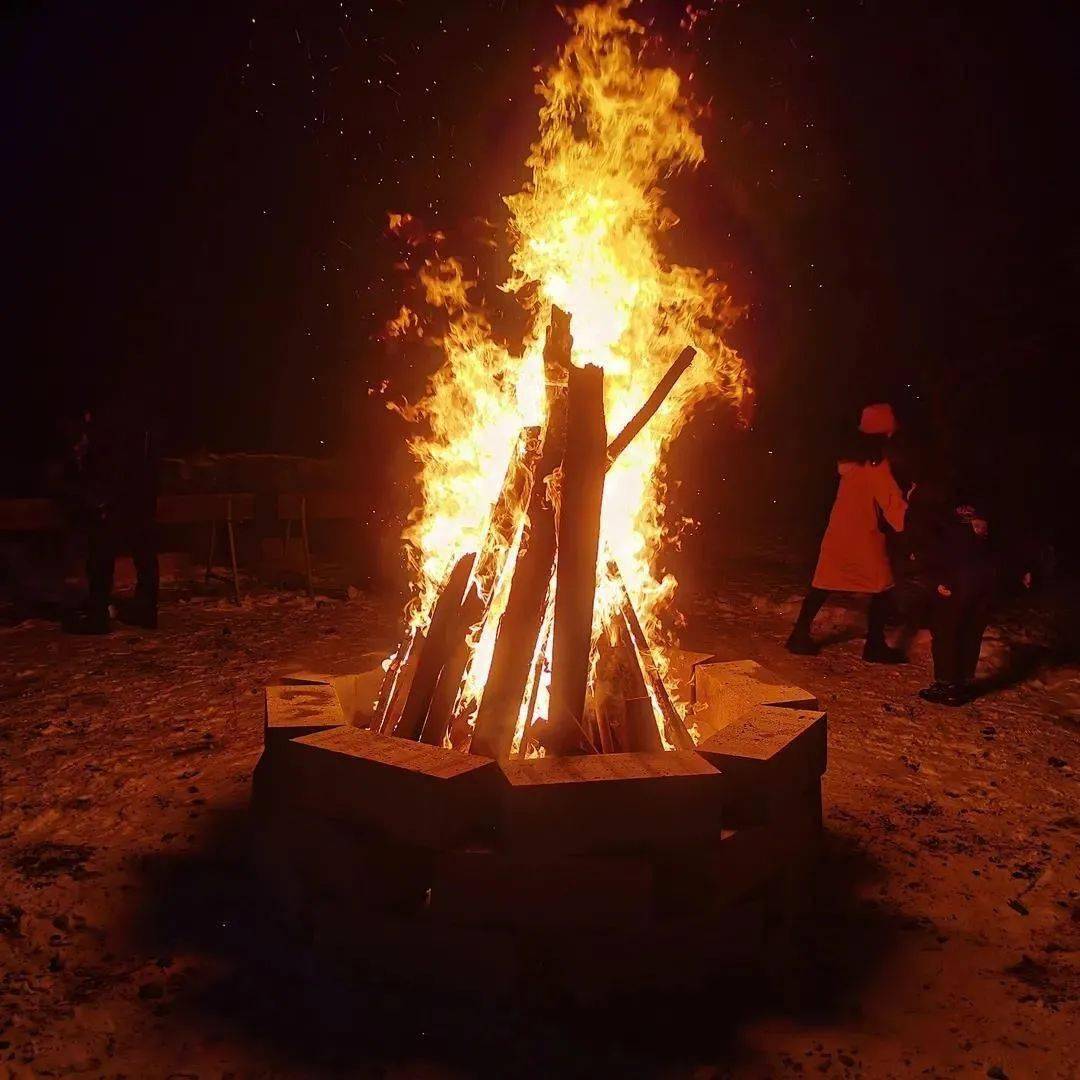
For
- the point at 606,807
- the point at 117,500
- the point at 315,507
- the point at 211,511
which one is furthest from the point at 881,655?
the point at 211,511

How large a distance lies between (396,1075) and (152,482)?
25.2ft

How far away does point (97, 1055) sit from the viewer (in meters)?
2.91

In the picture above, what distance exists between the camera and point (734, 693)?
14.7 ft

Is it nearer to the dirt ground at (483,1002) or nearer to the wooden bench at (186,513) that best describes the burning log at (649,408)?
the dirt ground at (483,1002)

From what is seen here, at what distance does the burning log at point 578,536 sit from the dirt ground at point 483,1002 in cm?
128

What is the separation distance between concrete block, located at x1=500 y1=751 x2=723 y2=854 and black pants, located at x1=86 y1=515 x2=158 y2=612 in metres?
6.80

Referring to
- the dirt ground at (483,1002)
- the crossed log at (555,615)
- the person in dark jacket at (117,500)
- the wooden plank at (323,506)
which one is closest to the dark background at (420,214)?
the wooden plank at (323,506)

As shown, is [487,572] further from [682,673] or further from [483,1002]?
[483,1002]

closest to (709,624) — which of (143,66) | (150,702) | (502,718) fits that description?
(150,702)

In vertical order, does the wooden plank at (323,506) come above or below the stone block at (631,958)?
above

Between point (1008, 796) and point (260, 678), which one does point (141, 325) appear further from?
point (1008, 796)

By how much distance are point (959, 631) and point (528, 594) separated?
4479mm

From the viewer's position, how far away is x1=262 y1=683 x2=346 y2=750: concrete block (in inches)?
146

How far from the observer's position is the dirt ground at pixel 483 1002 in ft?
9.70
